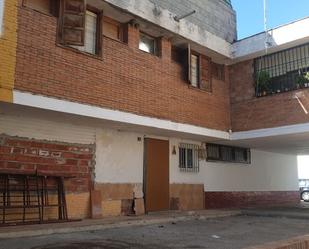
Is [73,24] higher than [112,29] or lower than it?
lower

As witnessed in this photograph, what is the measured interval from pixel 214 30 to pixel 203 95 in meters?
2.58

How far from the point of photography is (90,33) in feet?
36.2

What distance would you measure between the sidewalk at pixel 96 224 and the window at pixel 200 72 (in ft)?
14.3

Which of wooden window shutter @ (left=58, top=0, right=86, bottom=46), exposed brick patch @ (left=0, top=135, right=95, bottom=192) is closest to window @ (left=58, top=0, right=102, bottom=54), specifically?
wooden window shutter @ (left=58, top=0, right=86, bottom=46)

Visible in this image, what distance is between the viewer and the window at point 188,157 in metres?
14.9

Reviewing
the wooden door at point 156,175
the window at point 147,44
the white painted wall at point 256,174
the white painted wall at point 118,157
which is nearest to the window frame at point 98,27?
the window at point 147,44

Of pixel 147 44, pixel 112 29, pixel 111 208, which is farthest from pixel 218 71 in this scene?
pixel 111 208

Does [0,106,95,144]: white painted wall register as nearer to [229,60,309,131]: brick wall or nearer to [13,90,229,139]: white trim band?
[13,90,229,139]: white trim band

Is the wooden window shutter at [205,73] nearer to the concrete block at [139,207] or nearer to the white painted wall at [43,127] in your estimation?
the concrete block at [139,207]

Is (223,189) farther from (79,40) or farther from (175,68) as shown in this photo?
(79,40)

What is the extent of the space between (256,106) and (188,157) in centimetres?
306

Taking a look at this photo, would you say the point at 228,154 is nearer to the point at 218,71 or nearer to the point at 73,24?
the point at 218,71

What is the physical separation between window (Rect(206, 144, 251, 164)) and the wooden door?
8.84 ft

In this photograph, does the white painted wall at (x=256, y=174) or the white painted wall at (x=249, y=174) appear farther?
the white painted wall at (x=256, y=174)
